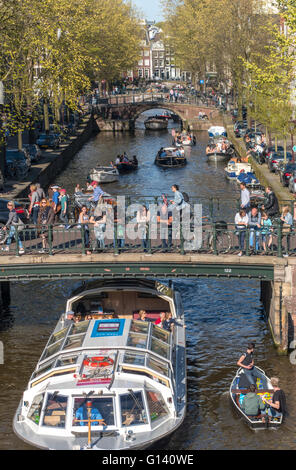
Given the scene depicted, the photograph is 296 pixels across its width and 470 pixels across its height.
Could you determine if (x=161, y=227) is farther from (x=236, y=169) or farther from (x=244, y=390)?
(x=236, y=169)

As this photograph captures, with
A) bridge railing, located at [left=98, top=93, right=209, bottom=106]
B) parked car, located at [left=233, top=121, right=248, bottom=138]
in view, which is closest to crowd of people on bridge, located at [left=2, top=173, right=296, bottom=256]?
parked car, located at [left=233, top=121, right=248, bottom=138]

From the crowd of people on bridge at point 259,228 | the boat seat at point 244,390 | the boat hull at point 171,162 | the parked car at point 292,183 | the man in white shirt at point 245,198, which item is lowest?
the boat seat at point 244,390

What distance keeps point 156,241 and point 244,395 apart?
22.0 feet

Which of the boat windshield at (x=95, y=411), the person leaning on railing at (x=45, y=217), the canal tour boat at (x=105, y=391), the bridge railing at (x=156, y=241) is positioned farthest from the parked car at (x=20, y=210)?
the boat windshield at (x=95, y=411)

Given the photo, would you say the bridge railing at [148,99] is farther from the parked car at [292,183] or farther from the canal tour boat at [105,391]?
the canal tour boat at [105,391]

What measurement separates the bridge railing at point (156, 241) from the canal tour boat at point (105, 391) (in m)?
3.58

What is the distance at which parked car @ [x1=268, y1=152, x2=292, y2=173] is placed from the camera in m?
50.1

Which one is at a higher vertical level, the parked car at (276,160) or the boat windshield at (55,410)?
the parked car at (276,160)

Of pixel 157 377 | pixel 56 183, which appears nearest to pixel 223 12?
pixel 56 183

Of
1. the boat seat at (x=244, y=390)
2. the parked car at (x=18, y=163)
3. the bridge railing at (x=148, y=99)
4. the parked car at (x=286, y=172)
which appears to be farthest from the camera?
the bridge railing at (x=148, y=99)

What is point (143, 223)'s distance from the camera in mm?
24562

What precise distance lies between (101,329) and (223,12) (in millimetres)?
62070

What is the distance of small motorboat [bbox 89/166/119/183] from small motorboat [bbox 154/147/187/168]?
18.3 feet

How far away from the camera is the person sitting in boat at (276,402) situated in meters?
20.3
